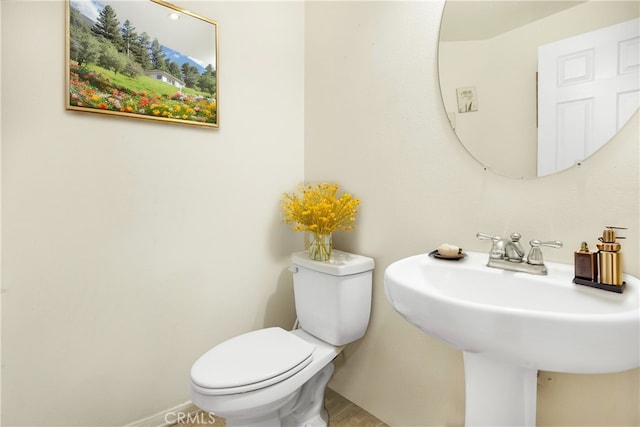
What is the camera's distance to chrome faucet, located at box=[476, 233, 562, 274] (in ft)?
3.13

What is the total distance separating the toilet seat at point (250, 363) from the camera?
108 cm

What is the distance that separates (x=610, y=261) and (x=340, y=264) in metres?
0.85

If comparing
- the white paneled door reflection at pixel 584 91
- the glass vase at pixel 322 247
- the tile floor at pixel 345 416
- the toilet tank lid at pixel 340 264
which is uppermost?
the white paneled door reflection at pixel 584 91

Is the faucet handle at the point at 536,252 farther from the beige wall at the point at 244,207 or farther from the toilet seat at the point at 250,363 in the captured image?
the toilet seat at the point at 250,363

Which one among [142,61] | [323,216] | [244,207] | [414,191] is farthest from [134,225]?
[414,191]

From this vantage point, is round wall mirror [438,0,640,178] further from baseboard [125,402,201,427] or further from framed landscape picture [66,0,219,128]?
baseboard [125,402,201,427]

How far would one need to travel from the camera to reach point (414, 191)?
135 cm

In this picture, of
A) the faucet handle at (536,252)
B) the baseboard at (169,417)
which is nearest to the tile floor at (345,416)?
the baseboard at (169,417)

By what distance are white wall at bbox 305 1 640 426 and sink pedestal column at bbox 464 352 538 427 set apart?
8.8 inches

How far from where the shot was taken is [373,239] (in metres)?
1.51

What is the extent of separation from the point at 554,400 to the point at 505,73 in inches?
40.7

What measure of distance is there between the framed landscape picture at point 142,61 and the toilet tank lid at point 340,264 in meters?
0.74

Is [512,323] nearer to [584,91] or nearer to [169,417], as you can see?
[584,91]

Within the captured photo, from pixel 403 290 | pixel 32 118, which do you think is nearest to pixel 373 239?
pixel 403 290
